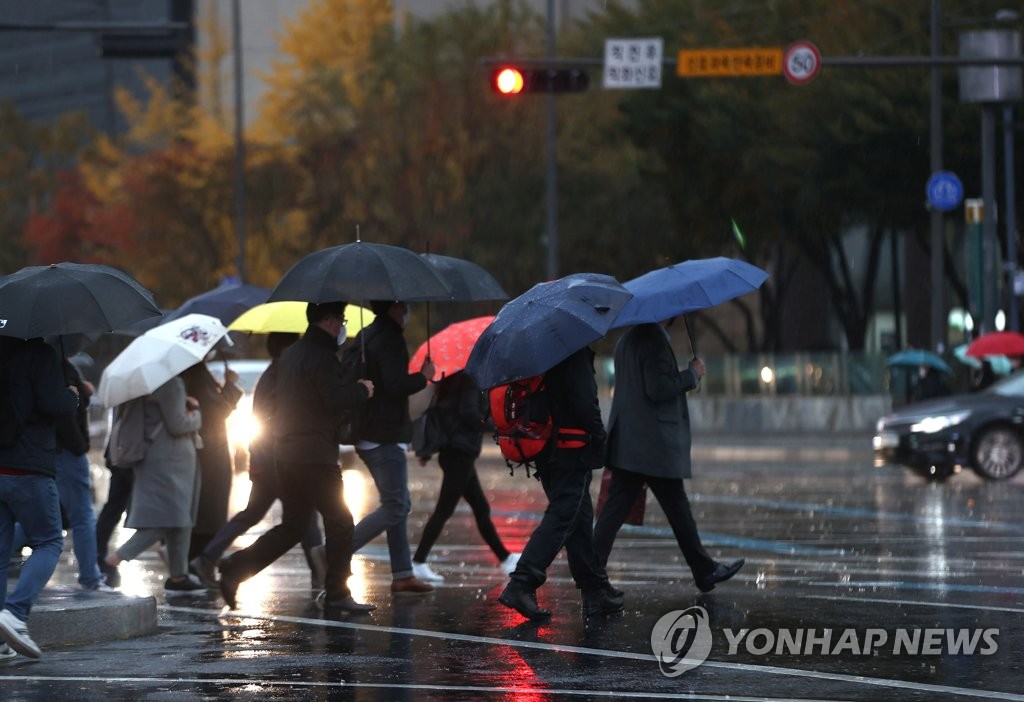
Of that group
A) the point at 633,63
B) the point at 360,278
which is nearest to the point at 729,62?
the point at 633,63

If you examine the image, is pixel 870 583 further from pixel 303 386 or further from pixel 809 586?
pixel 303 386

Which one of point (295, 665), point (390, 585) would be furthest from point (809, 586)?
point (295, 665)

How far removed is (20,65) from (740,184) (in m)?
39.3

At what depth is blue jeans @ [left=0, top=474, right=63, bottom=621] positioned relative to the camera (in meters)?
9.87

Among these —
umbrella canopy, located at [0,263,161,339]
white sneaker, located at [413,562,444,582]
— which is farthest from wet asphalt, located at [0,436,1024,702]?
umbrella canopy, located at [0,263,161,339]

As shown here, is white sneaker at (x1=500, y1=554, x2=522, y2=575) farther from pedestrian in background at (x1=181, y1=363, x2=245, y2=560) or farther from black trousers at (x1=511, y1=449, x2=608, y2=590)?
black trousers at (x1=511, y1=449, x2=608, y2=590)

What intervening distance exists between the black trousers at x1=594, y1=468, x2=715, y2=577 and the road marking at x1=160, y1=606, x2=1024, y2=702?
1.55 m

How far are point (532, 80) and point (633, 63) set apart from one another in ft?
7.53

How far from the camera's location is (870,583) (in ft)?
41.3

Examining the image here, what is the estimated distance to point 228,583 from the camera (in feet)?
38.5

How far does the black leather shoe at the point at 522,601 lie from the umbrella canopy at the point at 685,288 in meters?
1.57

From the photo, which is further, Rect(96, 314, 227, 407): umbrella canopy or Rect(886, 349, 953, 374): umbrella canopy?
Rect(886, 349, 953, 374): umbrella canopy

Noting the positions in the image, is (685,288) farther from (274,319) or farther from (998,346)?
(998,346)

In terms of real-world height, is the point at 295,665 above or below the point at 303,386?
below
